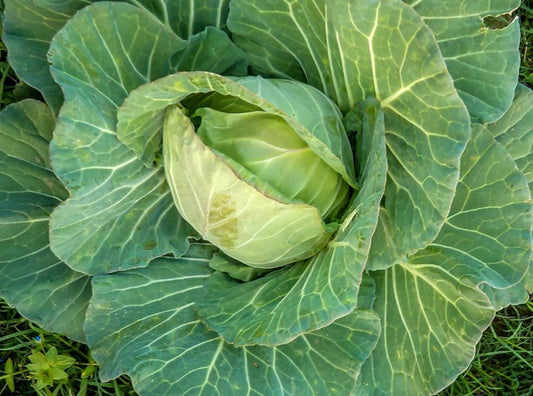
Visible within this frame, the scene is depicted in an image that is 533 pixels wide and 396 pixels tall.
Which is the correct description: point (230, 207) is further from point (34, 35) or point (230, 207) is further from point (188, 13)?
point (34, 35)

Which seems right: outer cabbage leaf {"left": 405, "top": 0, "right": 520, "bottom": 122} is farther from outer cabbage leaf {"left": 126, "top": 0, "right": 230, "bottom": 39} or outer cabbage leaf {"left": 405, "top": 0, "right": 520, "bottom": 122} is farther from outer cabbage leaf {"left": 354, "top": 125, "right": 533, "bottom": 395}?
outer cabbage leaf {"left": 126, "top": 0, "right": 230, "bottom": 39}

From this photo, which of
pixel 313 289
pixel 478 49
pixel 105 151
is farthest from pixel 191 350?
pixel 478 49

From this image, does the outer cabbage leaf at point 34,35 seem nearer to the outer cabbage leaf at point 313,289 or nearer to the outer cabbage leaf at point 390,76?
the outer cabbage leaf at point 390,76

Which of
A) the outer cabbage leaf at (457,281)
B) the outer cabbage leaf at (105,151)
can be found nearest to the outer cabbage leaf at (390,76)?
the outer cabbage leaf at (457,281)

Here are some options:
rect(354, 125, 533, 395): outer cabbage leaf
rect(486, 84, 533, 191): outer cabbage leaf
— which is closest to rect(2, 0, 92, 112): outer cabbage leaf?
rect(354, 125, 533, 395): outer cabbage leaf

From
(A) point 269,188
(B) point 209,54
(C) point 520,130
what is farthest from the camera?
(C) point 520,130
